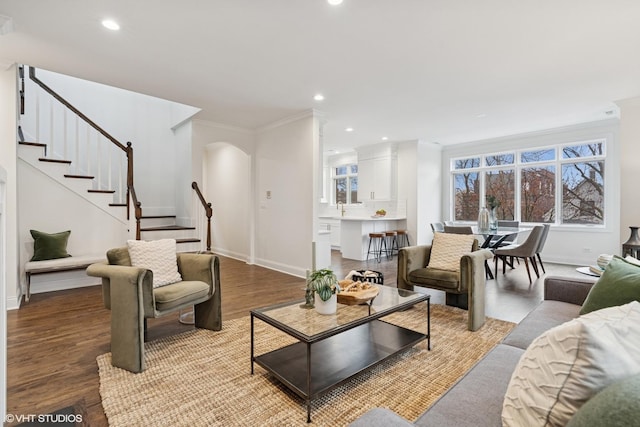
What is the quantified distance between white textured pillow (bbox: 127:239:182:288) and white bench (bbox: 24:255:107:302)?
2120 mm

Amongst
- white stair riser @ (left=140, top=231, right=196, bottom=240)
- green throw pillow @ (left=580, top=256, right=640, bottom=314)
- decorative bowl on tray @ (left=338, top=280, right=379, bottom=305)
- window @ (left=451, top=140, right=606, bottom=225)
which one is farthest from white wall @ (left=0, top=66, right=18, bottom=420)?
window @ (left=451, top=140, right=606, bottom=225)

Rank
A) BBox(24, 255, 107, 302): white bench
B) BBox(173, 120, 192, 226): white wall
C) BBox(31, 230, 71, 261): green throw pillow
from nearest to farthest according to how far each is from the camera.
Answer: BBox(24, 255, 107, 302): white bench → BBox(31, 230, 71, 261): green throw pillow → BBox(173, 120, 192, 226): white wall

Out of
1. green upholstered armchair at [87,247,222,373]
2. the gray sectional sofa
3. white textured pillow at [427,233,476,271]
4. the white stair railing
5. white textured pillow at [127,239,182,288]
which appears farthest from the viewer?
the white stair railing

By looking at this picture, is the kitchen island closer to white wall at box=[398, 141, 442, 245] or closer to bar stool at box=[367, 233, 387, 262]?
bar stool at box=[367, 233, 387, 262]

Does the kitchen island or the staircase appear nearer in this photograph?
the staircase

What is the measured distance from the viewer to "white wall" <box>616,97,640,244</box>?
4293mm

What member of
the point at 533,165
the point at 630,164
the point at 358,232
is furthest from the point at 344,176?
the point at 630,164

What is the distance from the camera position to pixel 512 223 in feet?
20.3

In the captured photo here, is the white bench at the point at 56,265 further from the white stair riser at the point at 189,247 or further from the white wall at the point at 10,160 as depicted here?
the white stair riser at the point at 189,247

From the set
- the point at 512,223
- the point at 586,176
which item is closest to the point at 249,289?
the point at 512,223

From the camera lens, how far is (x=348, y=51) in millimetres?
3105

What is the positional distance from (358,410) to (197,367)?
1191 millimetres

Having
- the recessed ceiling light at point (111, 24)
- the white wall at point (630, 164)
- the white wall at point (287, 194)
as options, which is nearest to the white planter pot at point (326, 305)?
the recessed ceiling light at point (111, 24)

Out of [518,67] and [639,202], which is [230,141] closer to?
[518,67]
